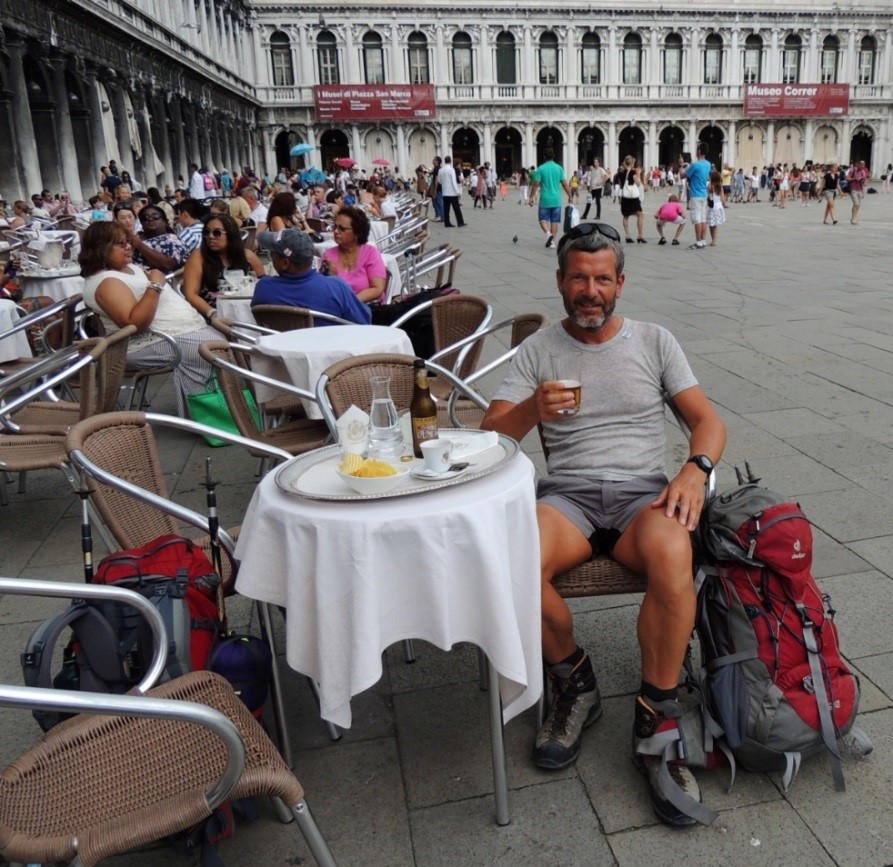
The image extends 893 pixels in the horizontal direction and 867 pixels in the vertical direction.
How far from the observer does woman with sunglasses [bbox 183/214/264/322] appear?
5.07 m

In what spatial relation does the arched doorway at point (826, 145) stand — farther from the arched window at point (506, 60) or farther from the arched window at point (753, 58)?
the arched window at point (506, 60)

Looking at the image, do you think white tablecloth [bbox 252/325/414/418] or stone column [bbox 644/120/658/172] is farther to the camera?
stone column [bbox 644/120/658/172]

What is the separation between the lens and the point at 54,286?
632 cm

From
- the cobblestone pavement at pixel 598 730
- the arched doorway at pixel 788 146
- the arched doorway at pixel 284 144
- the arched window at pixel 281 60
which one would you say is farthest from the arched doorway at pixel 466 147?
the cobblestone pavement at pixel 598 730

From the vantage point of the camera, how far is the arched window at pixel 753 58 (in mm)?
48812

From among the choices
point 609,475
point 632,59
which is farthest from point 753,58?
point 609,475

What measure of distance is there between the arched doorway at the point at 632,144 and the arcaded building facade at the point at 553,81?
0.34 ft

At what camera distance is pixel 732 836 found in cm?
177

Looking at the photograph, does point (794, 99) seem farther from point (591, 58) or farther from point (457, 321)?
point (457, 321)

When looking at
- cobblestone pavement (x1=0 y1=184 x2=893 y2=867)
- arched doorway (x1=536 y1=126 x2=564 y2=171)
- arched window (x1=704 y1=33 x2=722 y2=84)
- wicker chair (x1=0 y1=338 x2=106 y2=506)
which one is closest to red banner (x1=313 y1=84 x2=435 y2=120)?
arched doorway (x1=536 y1=126 x2=564 y2=171)

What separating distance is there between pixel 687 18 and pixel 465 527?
52521 mm

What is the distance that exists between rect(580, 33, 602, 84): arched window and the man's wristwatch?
49756mm

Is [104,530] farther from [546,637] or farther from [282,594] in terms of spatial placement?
[546,637]

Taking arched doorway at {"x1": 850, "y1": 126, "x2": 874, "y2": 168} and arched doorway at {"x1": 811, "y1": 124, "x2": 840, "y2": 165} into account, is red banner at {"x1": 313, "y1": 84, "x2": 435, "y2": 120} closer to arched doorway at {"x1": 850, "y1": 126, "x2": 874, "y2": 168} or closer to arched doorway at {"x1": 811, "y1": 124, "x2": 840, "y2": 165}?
arched doorway at {"x1": 811, "y1": 124, "x2": 840, "y2": 165}
